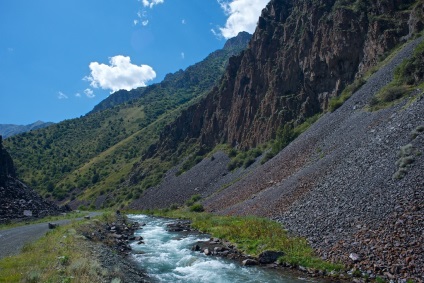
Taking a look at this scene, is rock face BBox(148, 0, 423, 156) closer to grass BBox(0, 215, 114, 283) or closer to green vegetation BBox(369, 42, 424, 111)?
green vegetation BBox(369, 42, 424, 111)

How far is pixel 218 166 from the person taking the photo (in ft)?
265

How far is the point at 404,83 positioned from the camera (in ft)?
132

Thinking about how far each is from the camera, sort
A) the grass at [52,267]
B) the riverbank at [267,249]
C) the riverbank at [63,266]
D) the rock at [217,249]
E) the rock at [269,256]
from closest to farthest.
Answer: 1. the grass at [52,267]
2. the riverbank at [63,266]
3. the riverbank at [267,249]
4. the rock at [269,256]
5. the rock at [217,249]

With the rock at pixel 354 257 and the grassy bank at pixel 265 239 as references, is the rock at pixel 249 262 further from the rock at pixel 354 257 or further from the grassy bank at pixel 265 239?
the rock at pixel 354 257

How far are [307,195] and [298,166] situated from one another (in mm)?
12768

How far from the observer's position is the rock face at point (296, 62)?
59.8 m

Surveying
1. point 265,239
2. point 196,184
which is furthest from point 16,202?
point 265,239

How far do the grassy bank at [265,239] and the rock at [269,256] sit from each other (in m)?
0.52

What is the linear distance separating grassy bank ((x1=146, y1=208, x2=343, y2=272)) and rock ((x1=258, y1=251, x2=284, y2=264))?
1.70ft

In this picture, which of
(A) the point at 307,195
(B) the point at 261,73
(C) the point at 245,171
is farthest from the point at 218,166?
(A) the point at 307,195

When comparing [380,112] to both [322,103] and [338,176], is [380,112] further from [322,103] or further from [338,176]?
[322,103]

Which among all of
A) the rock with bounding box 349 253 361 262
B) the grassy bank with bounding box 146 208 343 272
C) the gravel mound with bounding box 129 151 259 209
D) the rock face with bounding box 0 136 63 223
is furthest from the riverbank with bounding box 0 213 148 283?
the gravel mound with bounding box 129 151 259 209

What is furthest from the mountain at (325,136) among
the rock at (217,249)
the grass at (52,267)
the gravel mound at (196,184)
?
the grass at (52,267)

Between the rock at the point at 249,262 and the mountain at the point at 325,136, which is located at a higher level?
the mountain at the point at 325,136
